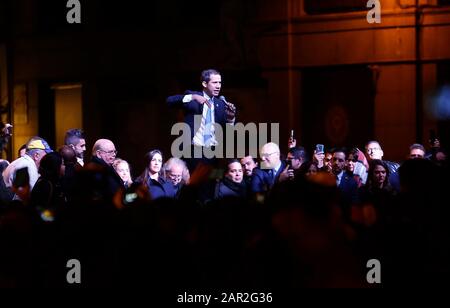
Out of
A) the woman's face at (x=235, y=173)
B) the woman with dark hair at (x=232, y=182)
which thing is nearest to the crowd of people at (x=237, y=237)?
the woman with dark hair at (x=232, y=182)

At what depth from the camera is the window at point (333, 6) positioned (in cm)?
2031

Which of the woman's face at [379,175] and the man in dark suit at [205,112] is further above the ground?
the man in dark suit at [205,112]

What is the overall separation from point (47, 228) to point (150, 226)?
0.77 metres

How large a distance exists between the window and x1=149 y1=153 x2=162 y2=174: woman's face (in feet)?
29.8

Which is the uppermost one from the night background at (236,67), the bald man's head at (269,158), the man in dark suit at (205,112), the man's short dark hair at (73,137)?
the night background at (236,67)

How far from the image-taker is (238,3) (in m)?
21.6

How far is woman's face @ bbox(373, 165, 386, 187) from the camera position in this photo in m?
11.2

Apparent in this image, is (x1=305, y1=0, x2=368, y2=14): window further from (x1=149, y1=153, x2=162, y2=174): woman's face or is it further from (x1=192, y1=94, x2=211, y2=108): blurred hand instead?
(x1=192, y1=94, x2=211, y2=108): blurred hand

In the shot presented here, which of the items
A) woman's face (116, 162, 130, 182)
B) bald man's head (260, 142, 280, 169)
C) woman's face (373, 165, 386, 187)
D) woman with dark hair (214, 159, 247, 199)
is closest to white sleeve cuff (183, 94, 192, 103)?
woman with dark hair (214, 159, 247, 199)

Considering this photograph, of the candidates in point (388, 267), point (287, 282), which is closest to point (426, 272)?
point (388, 267)

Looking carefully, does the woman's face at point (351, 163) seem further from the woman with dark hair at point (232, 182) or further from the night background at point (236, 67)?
the night background at point (236, 67)

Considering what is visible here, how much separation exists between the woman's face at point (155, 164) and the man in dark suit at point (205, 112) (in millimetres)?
758

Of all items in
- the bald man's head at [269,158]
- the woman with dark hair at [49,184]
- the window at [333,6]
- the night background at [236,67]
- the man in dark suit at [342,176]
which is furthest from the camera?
the window at [333,6]

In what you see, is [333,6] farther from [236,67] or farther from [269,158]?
[269,158]
